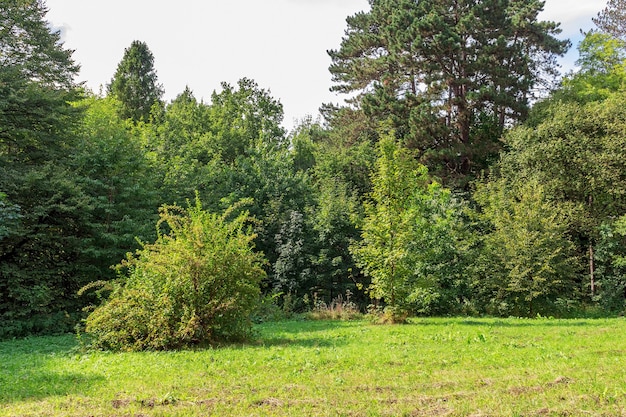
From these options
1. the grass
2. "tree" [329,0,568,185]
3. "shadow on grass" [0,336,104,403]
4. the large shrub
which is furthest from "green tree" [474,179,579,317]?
"shadow on grass" [0,336,104,403]

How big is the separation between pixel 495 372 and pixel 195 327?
610 centimetres

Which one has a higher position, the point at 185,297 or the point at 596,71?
the point at 596,71

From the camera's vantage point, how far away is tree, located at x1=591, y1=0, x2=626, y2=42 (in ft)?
95.2

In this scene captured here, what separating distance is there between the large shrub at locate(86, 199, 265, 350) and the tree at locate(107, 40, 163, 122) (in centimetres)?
3088

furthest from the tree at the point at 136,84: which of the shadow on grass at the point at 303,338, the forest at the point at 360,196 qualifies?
the shadow on grass at the point at 303,338

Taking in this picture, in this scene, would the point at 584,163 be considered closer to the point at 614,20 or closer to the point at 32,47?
the point at 614,20

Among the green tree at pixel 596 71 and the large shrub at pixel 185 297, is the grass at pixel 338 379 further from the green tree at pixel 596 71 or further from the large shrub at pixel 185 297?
the green tree at pixel 596 71

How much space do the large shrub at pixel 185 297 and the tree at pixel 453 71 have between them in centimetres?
1759

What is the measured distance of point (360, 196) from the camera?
81.0 feet

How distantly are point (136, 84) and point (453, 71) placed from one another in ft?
86.1

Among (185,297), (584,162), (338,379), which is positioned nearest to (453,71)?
(584,162)

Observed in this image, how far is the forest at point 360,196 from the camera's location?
38.9 feet

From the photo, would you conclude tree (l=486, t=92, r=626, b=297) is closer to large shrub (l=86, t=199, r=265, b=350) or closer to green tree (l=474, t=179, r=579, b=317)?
green tree (l=474, t=179, r=579, b=317)

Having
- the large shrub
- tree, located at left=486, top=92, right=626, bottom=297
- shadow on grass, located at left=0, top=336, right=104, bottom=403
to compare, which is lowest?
shadow on grass, located at left=0, top=336, right=104, bottom=403
